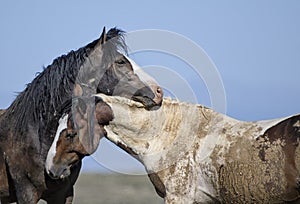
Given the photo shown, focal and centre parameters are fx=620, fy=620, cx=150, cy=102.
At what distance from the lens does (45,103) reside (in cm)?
729

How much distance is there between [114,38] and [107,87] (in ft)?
2.21

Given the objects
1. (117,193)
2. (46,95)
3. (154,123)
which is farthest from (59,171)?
(117,193)

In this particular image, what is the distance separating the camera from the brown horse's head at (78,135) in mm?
6273

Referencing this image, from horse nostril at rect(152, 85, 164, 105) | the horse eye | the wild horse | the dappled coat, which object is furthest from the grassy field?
the dappled coat

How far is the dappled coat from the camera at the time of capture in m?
5.69

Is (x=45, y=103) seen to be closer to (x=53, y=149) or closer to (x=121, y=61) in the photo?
(x=53, y=149)

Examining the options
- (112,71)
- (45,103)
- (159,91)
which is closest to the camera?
(159,91)

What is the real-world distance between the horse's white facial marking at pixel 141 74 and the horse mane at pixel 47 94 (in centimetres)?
63

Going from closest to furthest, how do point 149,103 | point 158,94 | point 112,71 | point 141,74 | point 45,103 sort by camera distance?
point 149,103
point 158,94
point 45,103
point 141,74
point 112,71

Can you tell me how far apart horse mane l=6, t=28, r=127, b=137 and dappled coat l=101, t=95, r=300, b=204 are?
1015 mm

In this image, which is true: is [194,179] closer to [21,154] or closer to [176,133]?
[176,133]

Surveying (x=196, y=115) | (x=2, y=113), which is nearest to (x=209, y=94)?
(x=196, y=115)

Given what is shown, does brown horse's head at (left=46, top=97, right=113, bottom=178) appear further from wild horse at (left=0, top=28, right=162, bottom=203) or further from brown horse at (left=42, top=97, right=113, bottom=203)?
wild horse at (left=0, top=28, right=162, bottom=203)

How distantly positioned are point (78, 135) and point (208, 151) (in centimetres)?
132
